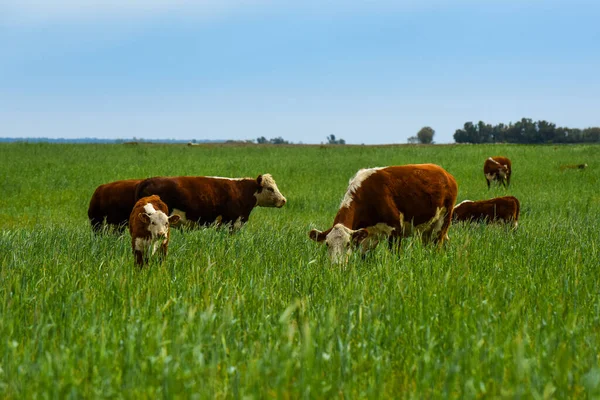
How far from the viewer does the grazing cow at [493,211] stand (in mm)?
11055

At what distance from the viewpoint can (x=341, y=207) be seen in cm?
734

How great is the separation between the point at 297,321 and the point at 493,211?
8.34 metres

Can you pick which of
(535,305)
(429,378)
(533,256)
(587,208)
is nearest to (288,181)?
(587,208)

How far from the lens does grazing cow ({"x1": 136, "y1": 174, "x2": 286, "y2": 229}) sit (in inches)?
397

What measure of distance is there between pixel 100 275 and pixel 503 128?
135805 mm

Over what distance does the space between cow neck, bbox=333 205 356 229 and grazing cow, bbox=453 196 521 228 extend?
471 cm

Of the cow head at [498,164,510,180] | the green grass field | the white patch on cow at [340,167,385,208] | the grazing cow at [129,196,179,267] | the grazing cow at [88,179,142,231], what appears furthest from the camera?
the cow head at [498,164,510,180]

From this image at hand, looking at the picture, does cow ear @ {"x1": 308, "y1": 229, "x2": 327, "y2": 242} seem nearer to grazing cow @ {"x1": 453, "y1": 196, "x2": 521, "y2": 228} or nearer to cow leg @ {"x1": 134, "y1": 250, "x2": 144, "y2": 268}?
cow leg @ {"x1": 134, "y1": 250, "x2": 144, "y2": 268}

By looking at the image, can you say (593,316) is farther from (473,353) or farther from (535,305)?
(473,353)

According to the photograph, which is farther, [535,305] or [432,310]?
[535,305]

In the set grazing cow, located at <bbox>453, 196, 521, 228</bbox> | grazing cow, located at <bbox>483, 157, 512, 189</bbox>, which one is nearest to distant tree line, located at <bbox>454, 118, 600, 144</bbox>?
grazing cow, located at <bbox>483, 157, 512, 189</bbox>

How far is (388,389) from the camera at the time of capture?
9.94 ft

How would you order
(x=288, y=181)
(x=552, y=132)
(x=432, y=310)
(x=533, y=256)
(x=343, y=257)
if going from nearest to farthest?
(x=432, y=310) < (x=343, y=257) < (x=533, y=256) < (x=288, y=181) < (x=552, y=132)

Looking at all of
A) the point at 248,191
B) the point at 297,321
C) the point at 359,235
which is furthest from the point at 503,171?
the point at 297,321
